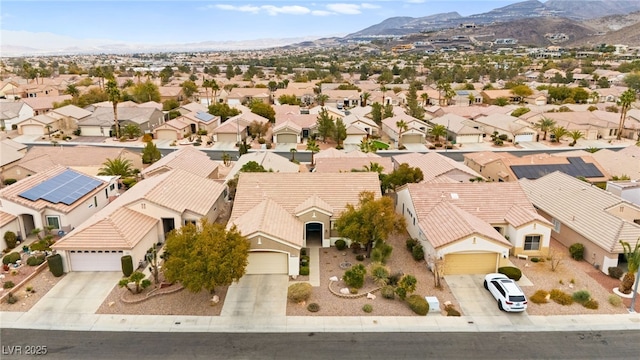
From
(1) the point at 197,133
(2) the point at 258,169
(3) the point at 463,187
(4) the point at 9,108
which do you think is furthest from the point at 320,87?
(3) the point at 463,187

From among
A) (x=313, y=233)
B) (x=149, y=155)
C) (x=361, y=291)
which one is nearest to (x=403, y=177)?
(x=313, y=233)

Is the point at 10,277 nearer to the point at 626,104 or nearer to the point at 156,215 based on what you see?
the point at 156,215

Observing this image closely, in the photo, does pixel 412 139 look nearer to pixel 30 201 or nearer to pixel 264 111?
pixel 264 111

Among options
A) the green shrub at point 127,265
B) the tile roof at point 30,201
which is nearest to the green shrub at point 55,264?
the green shrub at point 127,265

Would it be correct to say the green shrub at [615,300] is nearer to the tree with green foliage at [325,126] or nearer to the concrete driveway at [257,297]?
the concrete driveway at [257,297]

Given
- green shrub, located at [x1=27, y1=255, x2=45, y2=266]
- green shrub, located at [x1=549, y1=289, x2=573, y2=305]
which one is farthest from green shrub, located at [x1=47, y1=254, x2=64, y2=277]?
green shrub, located at [x1=549, y1=289, x2=573, y2=305]
